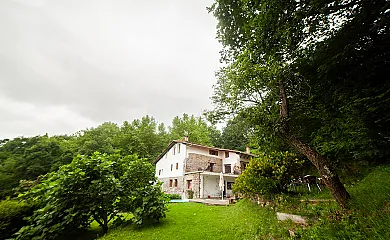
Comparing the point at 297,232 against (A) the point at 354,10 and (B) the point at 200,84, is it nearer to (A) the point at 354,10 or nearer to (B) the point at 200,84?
(A) the point at 354,10

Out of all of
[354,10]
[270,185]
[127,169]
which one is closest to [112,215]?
[127,169]

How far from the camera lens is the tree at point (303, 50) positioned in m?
3.62

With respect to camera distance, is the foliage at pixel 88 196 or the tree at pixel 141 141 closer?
the foliage at pixel 88 196

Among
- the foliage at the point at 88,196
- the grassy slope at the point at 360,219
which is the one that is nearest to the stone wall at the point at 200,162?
the foliage at the point at 88,196

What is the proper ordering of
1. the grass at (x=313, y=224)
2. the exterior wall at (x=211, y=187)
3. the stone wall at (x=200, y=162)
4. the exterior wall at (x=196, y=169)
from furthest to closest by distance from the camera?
the stone wall at (x=200, y=162)
the exterior wall at (x=196, y=169)
the exterior wall at (x=211, y=187)
the grass at (x=313, y=224)

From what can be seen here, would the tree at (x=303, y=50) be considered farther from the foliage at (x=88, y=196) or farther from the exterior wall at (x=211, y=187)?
the exterior wall at (x=211, y=187)

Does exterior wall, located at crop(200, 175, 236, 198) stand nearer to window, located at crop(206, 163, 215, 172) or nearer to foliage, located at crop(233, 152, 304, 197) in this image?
window, located at crop(206, 163, 215, 172)

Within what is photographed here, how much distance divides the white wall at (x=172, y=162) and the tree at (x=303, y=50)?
14.3 metres

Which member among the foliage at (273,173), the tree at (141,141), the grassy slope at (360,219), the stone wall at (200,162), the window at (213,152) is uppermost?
the tree at (141,141)

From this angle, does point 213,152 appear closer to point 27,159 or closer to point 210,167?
point 210,167

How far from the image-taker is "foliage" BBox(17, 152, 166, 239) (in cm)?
438

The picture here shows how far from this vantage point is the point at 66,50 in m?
10.4

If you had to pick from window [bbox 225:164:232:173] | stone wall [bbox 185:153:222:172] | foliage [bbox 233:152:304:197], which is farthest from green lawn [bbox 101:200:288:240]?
window [bbox 225:164:232:173]

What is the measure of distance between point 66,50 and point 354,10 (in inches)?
545
